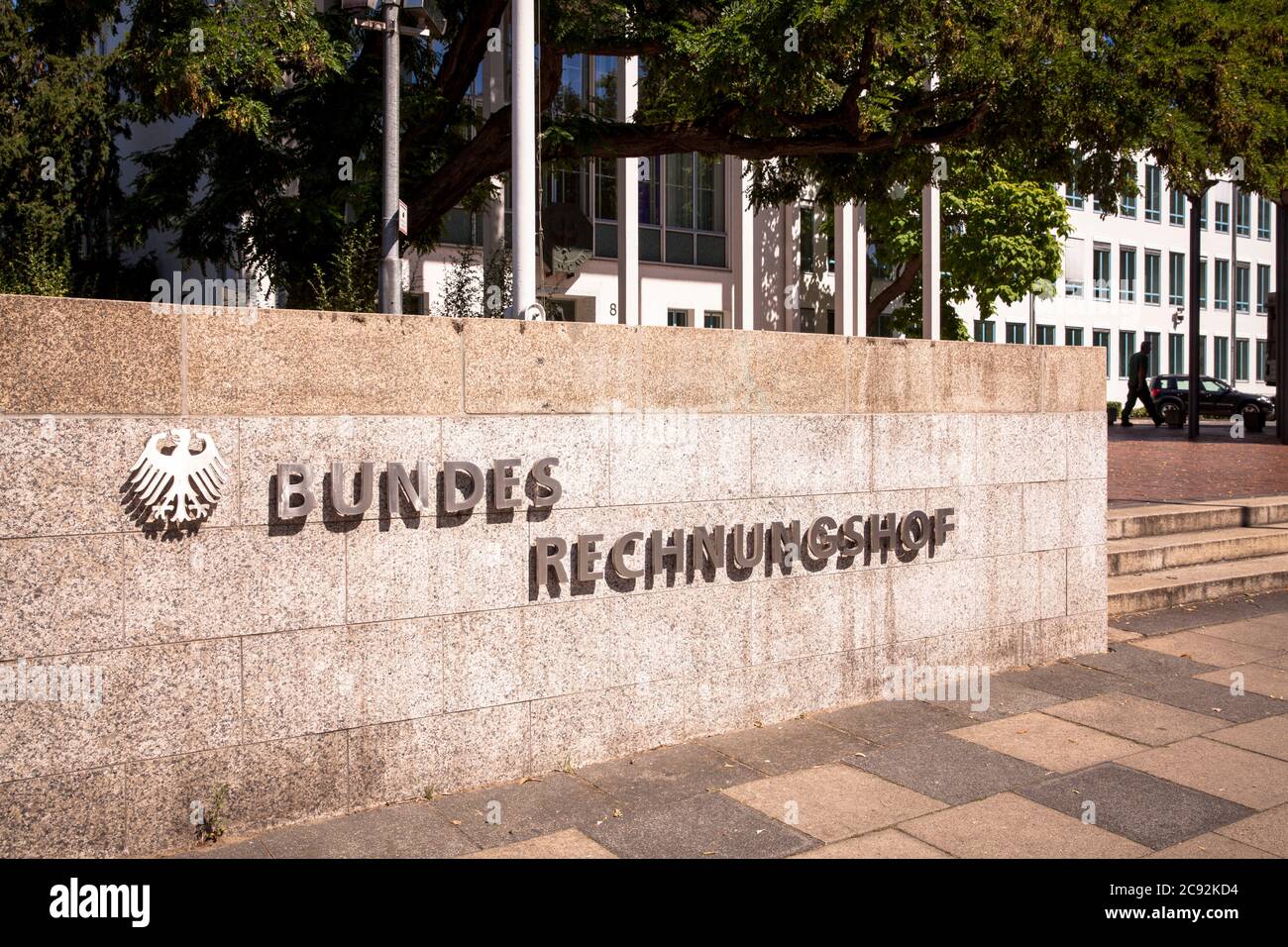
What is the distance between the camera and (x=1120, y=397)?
180 feet

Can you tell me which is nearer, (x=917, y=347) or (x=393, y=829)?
(x=393, y=829)

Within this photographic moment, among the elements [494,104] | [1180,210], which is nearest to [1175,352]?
[1180,210]

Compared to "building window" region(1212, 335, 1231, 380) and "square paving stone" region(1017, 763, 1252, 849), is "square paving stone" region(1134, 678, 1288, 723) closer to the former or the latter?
"square paving stone" region(1017, 763, 1252, 849)

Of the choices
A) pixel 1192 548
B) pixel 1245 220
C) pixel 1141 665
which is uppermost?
pixel 1245 220

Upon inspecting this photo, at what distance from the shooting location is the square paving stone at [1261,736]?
20.9 feet

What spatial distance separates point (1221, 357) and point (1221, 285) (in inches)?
140

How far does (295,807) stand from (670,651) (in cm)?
205

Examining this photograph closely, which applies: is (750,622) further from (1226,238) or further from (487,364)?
(1226,238)

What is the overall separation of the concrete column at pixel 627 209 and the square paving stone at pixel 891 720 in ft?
66.5

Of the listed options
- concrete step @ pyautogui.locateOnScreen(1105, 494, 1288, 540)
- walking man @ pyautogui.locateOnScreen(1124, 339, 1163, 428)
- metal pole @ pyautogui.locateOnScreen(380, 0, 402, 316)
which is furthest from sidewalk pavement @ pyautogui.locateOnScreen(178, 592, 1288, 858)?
walking man @ pyautogui.locateOnScreen(1124, 339, 1163, 428)

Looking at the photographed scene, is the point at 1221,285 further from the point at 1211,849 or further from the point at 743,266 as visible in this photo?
the point at 1211,849

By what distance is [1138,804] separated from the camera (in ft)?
18.1

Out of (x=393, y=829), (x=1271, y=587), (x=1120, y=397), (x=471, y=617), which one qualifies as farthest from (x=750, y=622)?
(x=1120, y=397)

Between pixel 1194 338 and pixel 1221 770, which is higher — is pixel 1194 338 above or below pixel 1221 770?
above
